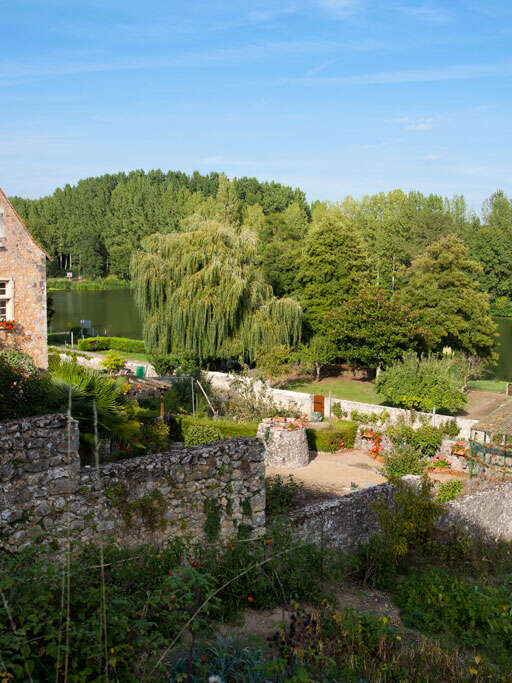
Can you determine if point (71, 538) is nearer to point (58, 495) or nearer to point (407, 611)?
point (58, 495)

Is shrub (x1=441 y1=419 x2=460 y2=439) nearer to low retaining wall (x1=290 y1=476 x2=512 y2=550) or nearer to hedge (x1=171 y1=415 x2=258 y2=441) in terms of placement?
low retaining wall (x1=290 y1=476 x2=512 y2=550)

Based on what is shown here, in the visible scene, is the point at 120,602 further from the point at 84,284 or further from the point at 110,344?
the point at 84,284

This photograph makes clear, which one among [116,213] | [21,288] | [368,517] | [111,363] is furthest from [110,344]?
[116,213]

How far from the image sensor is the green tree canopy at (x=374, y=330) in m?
25.6

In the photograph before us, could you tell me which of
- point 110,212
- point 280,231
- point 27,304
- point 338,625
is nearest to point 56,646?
point 338,625

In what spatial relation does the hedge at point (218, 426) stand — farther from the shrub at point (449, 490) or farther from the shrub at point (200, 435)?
the shrub at point (449, 490)

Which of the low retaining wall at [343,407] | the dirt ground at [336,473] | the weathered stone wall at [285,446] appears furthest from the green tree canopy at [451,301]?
the weathered stone wall at [285,446]

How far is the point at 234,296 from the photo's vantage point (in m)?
26.0

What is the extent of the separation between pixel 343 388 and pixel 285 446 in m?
12.3

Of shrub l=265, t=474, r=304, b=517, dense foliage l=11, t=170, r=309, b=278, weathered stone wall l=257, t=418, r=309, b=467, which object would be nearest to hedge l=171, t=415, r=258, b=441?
weathered stone wall l=257, t=418, r=309, b=467

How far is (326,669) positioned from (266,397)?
1576 cm

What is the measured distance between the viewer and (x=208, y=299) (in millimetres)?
25938

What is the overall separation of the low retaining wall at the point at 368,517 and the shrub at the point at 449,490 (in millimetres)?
993

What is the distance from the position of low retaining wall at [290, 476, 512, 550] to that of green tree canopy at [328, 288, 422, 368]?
1376 cm
